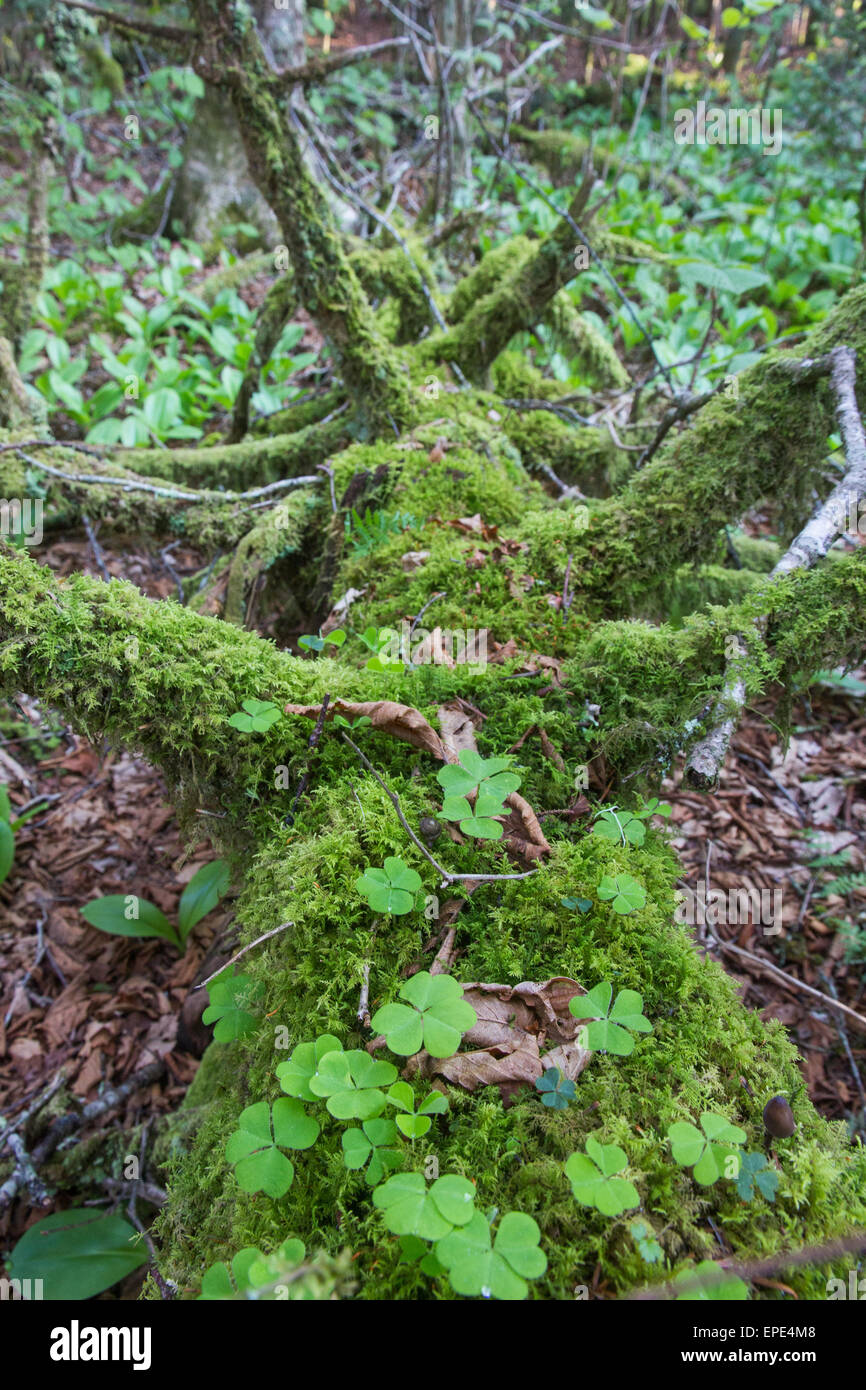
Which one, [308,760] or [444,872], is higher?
[308,760]

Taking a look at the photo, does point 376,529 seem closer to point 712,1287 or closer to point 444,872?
point 444,872

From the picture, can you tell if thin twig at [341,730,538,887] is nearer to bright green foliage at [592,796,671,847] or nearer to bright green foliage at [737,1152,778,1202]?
bright green foliage at [592,796,671,847]

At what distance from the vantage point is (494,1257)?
1.09 metres

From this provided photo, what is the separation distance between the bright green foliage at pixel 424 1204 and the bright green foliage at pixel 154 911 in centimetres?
238

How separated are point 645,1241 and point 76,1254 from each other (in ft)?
7.10

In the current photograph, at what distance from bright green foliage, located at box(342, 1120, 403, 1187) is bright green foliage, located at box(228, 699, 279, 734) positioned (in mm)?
906

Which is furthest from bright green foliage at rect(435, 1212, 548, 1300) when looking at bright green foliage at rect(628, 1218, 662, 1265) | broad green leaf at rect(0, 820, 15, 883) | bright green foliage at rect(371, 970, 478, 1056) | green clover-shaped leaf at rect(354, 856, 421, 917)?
broad green leaf at rect(0, 820, 15, 883)

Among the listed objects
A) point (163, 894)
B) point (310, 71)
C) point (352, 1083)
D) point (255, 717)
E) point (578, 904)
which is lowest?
point (163, 894)

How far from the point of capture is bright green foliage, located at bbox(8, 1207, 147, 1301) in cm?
234

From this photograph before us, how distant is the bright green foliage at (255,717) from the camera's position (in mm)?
1831

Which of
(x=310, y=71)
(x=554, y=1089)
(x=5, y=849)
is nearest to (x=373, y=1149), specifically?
(x=554, y=1089)

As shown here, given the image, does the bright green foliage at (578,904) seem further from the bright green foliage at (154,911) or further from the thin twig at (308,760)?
the bright green foliage at (154,911)

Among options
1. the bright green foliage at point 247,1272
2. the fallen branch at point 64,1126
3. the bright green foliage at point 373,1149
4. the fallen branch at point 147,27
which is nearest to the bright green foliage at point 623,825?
the bright green foliage at point 373,1149

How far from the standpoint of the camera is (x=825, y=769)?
4.25 meters
